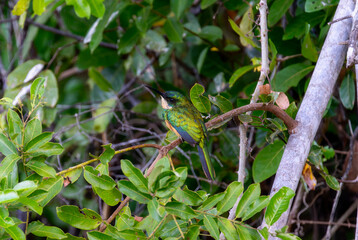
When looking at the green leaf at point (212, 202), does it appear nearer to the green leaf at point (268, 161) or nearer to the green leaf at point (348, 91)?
the green leaf at point (268, 161)

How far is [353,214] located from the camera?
2.24 meters

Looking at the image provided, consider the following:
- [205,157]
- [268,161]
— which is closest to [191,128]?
[205,157]

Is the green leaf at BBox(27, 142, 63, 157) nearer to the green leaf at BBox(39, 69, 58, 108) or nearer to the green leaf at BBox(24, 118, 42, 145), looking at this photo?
the green leaf at BBox(24, 118, 42, 145)

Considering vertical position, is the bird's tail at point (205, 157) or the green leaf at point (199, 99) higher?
the green leaf at point (199, 99)

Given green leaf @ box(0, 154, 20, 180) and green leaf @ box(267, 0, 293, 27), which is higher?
green leaf @ box(0, 154, 20, 180)

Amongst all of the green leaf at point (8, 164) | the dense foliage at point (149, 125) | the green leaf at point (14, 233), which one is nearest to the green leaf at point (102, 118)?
the dense foliage at point (149, 125)

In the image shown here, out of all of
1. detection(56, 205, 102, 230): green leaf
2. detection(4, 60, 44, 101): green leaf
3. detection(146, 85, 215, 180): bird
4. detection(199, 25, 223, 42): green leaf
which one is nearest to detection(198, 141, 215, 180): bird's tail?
detection(146, 85, 215, 180): bird

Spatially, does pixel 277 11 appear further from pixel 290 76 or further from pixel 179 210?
pixel 179 210

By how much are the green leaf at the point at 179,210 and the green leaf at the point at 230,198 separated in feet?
0.32

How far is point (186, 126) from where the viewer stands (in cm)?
162

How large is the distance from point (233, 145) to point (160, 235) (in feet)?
3.82

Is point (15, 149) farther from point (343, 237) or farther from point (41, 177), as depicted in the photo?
point (343, 237)

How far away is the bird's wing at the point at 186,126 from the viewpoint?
158cm

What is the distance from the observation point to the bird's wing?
5.19ft
